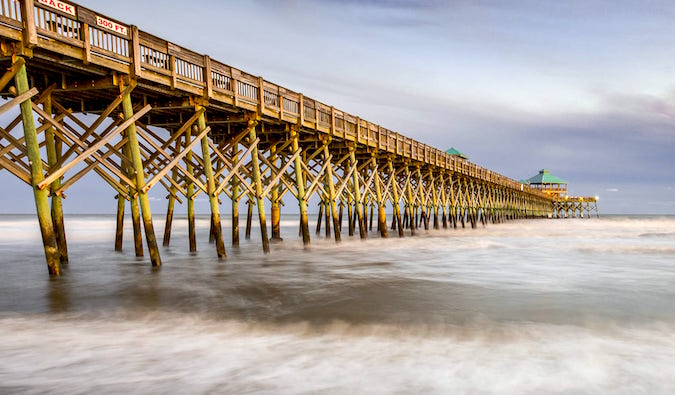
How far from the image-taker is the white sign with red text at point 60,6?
9406 millimetres

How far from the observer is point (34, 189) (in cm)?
935

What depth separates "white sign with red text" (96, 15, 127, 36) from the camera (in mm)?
10453

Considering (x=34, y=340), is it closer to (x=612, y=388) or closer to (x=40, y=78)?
(x=612, y=388)

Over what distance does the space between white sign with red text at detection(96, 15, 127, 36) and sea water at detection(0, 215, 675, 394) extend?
5547 mm

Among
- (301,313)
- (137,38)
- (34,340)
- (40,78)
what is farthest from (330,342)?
(40,78)

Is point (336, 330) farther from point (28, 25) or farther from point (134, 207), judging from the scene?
point (134, 207)

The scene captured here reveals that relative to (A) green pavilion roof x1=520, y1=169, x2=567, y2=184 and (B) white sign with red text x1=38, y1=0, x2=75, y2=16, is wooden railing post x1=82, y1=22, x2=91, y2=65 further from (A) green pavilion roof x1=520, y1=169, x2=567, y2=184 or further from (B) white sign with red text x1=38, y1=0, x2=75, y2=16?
(A) green pavilion roof x1=520, y1=169, x2=567, y2=184

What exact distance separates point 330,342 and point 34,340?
385 centimetres

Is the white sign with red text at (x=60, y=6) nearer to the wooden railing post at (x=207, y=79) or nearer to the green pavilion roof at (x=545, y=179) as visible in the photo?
the wooden railing post at (x=207, y=79)

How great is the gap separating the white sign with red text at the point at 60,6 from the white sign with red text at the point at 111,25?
0.58 m

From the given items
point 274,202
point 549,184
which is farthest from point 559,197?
point 274,202

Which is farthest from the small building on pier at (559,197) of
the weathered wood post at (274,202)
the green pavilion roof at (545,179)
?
the weathered wood post at (274,202)

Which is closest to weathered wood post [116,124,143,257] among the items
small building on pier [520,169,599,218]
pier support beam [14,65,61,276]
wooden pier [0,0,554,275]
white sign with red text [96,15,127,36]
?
wooden pier [0,0,554,275]

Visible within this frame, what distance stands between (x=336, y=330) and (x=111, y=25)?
829cm
